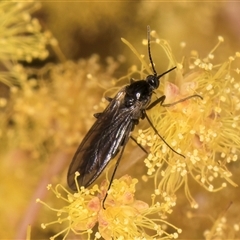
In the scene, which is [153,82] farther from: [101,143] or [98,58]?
[98,58]

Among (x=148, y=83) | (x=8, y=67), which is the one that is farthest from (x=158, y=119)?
(x=8, y=67)

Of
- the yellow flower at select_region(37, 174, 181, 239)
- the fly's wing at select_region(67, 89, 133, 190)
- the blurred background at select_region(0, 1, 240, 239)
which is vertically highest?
the blurred background at select_region(0, 1, 240, 239)

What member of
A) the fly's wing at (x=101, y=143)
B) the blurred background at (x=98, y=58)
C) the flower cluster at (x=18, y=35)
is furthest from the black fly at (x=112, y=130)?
the flower cluster at (x=18, y=35)

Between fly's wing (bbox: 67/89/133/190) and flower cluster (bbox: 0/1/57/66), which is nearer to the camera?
fly's wing (bbox: 67/89/133/190)

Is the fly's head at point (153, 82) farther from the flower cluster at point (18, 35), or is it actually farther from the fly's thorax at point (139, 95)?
the flower cluster at point (18, 35)

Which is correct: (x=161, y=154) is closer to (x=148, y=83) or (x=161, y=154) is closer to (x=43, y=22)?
(x=148, y=83)

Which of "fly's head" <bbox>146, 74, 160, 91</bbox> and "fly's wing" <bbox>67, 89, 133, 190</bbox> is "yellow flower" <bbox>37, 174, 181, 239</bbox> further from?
"fly's head" <bbox>146, 74, 160, 91</bbox>

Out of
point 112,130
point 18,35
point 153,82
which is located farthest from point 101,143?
point 18,35

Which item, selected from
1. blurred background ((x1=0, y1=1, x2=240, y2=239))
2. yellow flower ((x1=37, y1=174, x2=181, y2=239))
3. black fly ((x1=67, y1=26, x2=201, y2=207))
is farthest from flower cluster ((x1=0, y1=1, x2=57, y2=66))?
yellow flower ((x1=37, y1=174, x2=181, y2=239))
